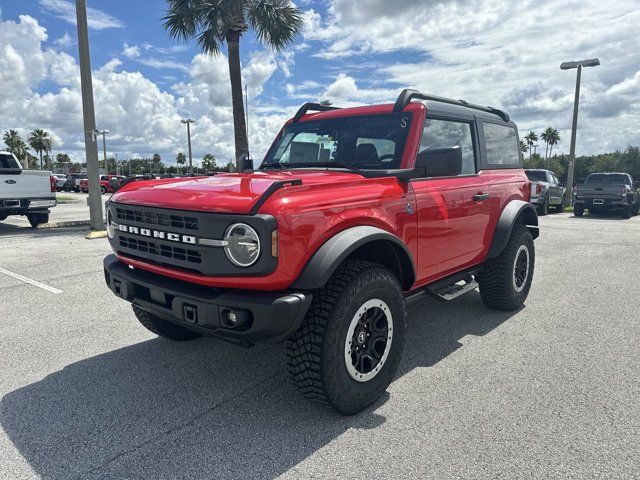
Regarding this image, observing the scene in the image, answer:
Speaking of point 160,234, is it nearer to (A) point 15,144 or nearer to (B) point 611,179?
(B) point 611,179

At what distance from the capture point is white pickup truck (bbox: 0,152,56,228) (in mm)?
10969

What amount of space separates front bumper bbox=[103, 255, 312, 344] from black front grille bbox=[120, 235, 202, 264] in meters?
0.17

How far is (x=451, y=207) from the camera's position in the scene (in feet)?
12.4

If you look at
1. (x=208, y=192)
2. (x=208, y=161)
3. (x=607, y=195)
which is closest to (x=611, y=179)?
(x=607, y=195)

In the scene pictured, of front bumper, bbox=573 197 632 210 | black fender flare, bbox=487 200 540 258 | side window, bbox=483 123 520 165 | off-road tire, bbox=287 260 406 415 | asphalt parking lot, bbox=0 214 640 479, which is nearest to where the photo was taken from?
asphalt parking lot, bbox=0 214 640 479

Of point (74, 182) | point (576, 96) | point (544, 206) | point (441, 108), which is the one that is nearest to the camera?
point (441, 108)

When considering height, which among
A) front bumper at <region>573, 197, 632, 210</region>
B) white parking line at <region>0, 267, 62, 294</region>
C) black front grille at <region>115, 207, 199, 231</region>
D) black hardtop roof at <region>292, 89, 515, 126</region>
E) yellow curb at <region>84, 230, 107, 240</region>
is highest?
black hardtop roof at <region>292, 89, 515, 126</region>

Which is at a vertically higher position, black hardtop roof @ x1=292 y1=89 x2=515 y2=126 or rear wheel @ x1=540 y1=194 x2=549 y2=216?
black hardtop roof @ x1=292 y1=89 x2=515 y2=126

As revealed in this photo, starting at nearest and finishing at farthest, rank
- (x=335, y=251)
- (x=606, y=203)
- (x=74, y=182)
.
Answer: (x=335, y=251) < (x=606, y=203) < (x=74, y=182)

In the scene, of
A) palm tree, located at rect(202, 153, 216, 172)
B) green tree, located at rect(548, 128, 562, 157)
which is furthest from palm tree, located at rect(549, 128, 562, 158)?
palm tree, located at rect(202, 153, 216, 172)

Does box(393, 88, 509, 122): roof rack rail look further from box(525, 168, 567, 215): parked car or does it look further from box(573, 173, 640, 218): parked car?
box(573, 173, 640, 218): parked car

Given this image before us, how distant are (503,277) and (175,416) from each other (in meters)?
3.27

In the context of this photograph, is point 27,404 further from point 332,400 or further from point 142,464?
point 332,400

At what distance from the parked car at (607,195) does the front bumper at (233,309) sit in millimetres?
17066
